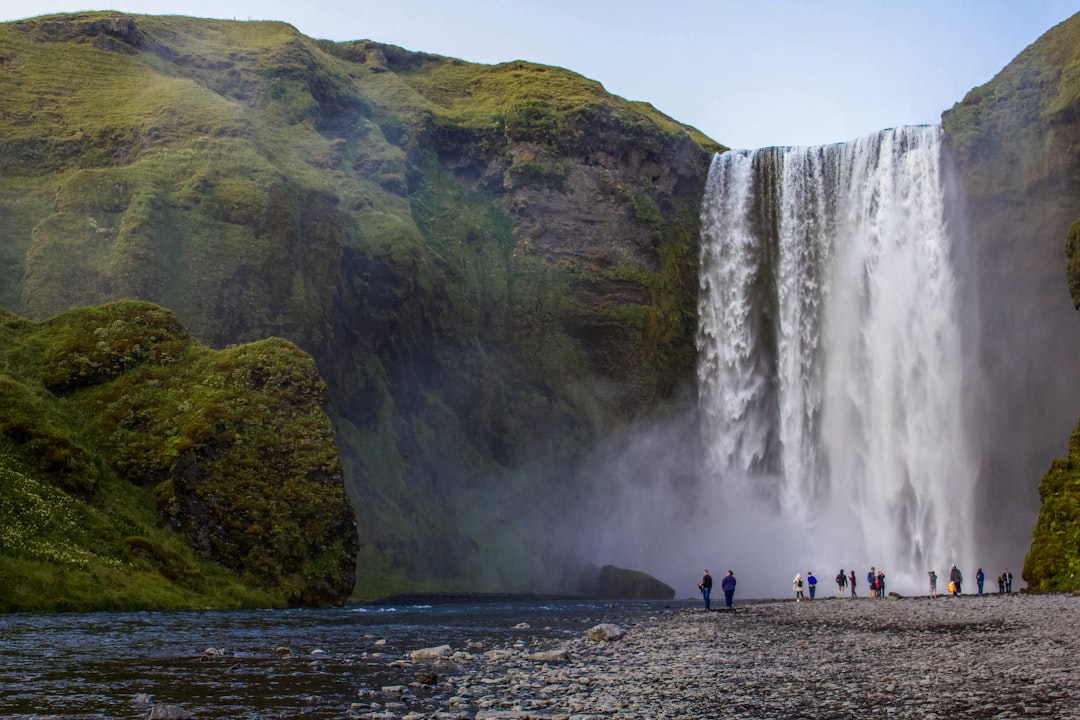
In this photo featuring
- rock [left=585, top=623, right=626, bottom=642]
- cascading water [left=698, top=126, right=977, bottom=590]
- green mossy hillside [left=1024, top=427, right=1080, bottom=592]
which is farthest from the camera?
cascading water [left=698, top=126, right=977, bottom=590]

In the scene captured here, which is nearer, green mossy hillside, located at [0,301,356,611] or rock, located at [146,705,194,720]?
rock, located at [146,705,194,720]

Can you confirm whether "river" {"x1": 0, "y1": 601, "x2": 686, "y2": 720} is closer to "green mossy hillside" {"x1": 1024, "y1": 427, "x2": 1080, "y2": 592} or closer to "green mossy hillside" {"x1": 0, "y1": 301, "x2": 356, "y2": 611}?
"green mossy hillside" {"x1": 0, "y1": 301, "x2": 356, "y2": 611}

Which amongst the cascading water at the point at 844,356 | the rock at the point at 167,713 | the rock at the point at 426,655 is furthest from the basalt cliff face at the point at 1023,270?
the rock at the point at 167,713

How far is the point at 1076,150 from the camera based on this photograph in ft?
223

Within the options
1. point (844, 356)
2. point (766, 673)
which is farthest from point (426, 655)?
point (844, 356)

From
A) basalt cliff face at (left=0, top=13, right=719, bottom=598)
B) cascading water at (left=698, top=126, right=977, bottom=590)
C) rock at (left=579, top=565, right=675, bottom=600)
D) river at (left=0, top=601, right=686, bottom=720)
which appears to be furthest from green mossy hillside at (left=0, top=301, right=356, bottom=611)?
cascading water at (left=698, top=126, right=977, bottom=590)

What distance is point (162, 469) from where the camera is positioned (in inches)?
1966

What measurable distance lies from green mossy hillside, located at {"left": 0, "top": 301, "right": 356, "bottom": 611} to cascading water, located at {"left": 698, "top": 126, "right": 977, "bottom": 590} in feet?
120

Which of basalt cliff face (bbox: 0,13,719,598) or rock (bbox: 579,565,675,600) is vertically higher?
basalt cliff face (bbox: 0,13,719,598)

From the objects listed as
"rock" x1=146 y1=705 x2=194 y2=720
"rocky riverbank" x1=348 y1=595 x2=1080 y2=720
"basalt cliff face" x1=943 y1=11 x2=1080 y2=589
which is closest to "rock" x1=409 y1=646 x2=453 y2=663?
"rocky riverbank" x1=348 y1=595 x2=1080 y2=720

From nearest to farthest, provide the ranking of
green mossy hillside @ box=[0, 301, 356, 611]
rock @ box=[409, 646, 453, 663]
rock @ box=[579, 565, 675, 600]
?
rock @ box=[409, 646, 453, 663] → green mossy hillside @ box=[0, 301, 356, 611] → rock @ box=[579, 565, 675, 600]

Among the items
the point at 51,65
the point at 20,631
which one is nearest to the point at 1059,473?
the point at 20,631

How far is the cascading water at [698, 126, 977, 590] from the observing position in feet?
224

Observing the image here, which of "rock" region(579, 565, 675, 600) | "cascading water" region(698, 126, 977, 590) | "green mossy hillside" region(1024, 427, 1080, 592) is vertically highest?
"cascading water" region(698, 126, 977, 590)
